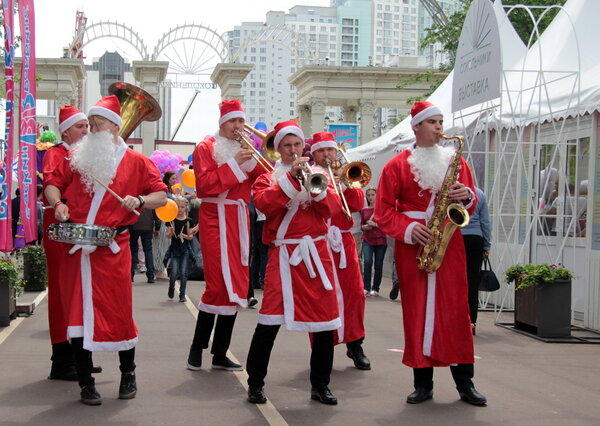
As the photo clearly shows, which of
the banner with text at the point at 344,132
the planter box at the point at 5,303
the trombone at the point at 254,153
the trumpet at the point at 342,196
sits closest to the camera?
the trumpet at the point at 342,196

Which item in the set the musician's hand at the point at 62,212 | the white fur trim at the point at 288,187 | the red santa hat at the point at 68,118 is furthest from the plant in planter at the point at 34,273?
the white fur trim at the point at 288,187

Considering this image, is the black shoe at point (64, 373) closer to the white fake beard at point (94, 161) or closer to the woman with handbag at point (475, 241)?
the white fake beard at point (94, 161)

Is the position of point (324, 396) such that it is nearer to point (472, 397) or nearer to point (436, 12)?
point (472, 397)

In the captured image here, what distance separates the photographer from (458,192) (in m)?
6.04

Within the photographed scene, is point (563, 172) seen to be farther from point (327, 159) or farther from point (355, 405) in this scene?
point (355, 405)

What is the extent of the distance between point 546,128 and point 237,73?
20.5m

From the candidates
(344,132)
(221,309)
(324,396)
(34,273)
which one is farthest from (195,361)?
(344,132)

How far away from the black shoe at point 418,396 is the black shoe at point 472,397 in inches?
9.7

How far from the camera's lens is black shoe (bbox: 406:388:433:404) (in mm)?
6164

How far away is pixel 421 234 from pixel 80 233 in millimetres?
2210

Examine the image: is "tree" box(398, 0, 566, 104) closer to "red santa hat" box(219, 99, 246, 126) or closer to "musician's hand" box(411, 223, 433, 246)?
"red santa hat" box(219, 99, 246, 126)

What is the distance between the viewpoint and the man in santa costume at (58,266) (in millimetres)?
6398

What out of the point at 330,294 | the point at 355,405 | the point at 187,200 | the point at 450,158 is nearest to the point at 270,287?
the point at 330,294

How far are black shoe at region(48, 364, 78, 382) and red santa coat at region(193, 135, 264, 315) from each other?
3.65 feet
